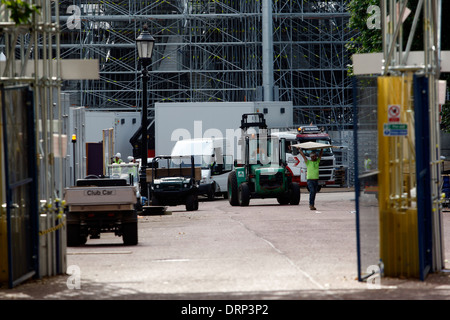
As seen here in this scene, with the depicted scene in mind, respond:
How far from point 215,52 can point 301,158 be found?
Result: 51.8 ft

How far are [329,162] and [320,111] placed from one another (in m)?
13.0

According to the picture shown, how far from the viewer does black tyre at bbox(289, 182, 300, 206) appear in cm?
3188

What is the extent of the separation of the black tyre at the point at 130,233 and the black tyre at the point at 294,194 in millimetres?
14838

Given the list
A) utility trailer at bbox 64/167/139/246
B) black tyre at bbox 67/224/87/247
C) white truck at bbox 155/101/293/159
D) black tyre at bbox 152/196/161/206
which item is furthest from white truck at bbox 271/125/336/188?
black tyre at bbox 67/224/87/247

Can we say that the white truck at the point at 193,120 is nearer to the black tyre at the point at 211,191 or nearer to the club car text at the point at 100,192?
the black tyre at the point at 211,191

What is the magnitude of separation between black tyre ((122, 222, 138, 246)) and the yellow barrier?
6.70 meters

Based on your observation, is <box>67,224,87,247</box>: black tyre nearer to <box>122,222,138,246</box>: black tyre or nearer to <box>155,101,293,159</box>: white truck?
<box>122,222,138,246</box>: black tyre

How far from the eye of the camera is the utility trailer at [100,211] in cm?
1730

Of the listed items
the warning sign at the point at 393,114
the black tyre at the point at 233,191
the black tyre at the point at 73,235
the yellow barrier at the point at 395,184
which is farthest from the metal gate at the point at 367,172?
the black tyre at the point at 233,191

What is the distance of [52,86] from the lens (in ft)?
41.4

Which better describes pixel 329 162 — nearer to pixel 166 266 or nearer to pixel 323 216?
pixel 323 216

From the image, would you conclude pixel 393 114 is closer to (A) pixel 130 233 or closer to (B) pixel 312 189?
(A) pixel 130 233

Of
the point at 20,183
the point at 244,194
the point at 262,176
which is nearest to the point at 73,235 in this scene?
the point at 20,183
